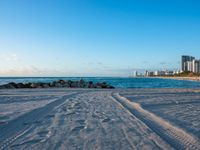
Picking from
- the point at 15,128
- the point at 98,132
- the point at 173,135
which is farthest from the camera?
the point at 15,128

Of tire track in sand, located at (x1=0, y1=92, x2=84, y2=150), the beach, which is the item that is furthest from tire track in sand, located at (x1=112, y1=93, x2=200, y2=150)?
tire track in sand, located at (x1=0, y1=92, x2=84, y2=150)

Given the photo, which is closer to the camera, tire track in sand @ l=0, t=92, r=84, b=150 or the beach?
the beach

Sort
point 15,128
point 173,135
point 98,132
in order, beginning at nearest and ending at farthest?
point 173,135 < point 98,132 < point 15,128

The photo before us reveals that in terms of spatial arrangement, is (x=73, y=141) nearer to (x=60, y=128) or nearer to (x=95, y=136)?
(x=95, y=136)

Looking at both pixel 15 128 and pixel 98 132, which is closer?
pixel 98 132

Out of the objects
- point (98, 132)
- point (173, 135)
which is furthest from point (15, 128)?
point (173, 135)

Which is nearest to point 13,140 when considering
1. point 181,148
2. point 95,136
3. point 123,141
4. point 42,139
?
point 42,139

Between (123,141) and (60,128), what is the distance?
217 cm

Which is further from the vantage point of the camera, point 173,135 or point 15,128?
point 15,128

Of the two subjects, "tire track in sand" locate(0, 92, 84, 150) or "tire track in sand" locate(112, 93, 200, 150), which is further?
"tire track in sand" locate(0, 92, 84, 150)

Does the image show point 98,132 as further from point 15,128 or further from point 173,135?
point 15,128

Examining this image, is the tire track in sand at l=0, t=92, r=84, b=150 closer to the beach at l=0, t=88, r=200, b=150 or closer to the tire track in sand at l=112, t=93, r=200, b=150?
the beach at l=0, t=88, r=200, b=150

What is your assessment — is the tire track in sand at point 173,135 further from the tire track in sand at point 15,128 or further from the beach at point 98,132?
the tire track in sand at point 15,128

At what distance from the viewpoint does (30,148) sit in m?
5.40
